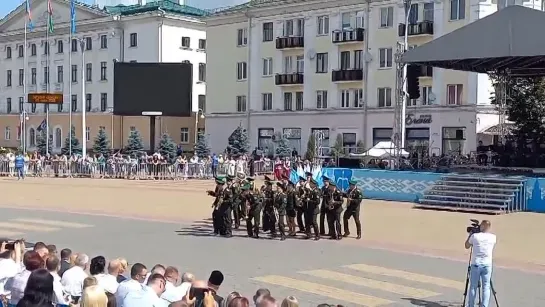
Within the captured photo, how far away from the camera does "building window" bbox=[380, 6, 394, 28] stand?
54812mm

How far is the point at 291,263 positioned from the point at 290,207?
4872 mm

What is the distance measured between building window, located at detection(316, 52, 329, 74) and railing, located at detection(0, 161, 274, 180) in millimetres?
13908

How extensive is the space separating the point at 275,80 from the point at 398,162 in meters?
26.4

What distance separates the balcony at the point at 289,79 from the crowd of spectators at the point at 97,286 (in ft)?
166

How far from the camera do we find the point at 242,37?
6544 centimetres

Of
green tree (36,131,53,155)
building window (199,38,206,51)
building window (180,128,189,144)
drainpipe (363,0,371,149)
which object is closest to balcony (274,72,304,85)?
drainpipe (363,0,371,149)

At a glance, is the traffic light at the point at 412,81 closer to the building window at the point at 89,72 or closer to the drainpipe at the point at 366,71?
the drainpipe at the point at 366,71

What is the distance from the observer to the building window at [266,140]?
62375 mm

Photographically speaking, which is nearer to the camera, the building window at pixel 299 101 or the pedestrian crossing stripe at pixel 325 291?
the pedestrian crossing stripe at pixel 325 291

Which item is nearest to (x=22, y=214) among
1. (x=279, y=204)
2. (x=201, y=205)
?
(x=201, y=205)

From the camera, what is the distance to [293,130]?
201 ft

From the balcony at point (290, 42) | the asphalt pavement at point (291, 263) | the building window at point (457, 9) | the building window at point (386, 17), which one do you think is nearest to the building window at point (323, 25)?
the balcony at point (290, 42)

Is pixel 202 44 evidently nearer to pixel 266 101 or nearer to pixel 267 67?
pixel 267 67

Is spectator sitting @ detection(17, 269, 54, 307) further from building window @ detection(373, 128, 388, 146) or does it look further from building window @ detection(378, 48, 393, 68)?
building window @ detection(378, 48, 393, 68)
